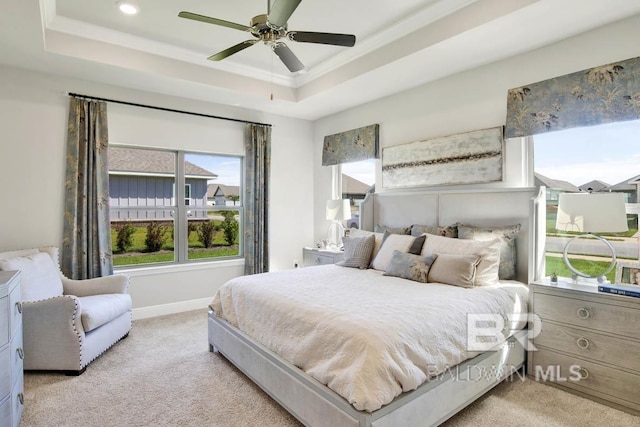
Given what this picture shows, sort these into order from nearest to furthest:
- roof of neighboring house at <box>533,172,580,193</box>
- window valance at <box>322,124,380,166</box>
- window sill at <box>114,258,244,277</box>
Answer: roof of neighboring house at <box>533,172,580,193</box>, window sill at <box>114,258,244,277</box>, window valance at <box>322,124,380,166</box>

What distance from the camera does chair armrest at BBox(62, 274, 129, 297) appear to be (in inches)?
131

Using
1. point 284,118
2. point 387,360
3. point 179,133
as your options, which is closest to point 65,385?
point 387,360

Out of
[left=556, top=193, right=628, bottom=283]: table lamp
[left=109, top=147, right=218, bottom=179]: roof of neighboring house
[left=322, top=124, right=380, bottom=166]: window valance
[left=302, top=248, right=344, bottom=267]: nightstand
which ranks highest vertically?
[left=322, top=124, right=380, bottom=166]: window valance

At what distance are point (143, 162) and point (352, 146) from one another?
2715mm

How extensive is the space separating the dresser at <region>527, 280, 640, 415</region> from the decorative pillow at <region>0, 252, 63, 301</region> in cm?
395

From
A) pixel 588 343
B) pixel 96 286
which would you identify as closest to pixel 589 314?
pixel 588 343

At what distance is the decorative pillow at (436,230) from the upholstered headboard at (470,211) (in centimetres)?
17

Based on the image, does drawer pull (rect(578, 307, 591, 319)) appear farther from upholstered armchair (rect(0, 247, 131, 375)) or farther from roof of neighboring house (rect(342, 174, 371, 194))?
upholstered armchair (rect(0, 247, 131, 375))

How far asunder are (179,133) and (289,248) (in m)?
2.24

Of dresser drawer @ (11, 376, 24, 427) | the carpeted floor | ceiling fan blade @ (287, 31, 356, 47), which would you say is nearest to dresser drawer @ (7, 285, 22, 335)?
dresser drawer @ (11, 376, 24, 427)

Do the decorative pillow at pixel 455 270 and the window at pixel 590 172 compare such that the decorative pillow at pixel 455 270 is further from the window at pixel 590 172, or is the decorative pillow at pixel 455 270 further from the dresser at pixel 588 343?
the window at pixel 590 172

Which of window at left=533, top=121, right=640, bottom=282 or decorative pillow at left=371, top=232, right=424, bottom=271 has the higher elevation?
window at left=533, top=121, right=640, bottom=282

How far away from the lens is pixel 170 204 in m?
4.49

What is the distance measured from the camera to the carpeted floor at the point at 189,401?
2146mm
